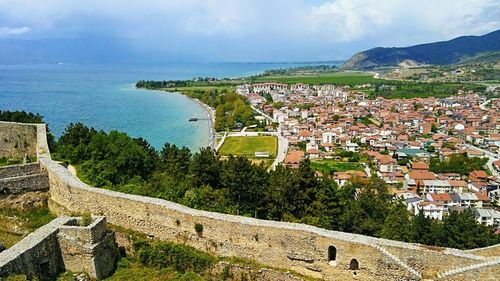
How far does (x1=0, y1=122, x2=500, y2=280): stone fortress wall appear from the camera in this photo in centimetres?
918

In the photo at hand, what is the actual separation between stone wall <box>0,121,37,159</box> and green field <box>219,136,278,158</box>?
109 feet

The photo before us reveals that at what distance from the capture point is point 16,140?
70.0 ft

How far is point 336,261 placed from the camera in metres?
9.76

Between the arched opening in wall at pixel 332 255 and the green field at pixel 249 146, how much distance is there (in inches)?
1719

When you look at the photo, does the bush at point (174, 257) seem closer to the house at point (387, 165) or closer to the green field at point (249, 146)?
the green field at point (249, 146)

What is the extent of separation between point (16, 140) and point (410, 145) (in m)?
56.9

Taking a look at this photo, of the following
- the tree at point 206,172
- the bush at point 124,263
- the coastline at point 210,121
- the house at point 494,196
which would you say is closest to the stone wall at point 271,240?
the bush at point 124,263

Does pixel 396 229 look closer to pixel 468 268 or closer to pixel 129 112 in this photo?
pixel 468 268

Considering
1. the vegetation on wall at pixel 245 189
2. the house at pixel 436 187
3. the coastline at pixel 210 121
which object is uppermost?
the vegetation on wall at pixel 245 189

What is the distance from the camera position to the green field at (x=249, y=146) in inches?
2206

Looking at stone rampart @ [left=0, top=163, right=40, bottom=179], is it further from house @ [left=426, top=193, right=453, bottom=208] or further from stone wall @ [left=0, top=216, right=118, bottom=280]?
house @ [left=426, top=193, right=453, bottom=208]

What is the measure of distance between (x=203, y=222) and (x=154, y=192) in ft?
17.9

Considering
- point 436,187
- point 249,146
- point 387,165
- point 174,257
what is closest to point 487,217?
point 436,187

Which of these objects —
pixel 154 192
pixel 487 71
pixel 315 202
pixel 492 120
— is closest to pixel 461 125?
pixel 492 120
